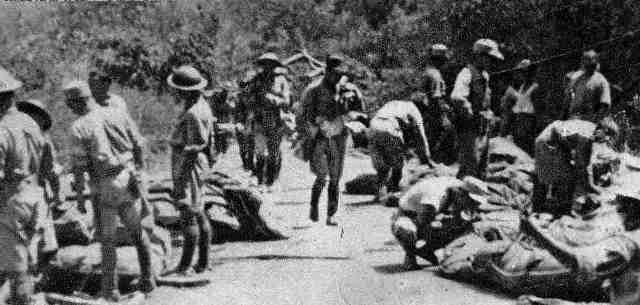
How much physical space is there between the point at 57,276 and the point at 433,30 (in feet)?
45.5

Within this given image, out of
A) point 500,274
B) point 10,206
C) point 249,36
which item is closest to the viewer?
point 10,206

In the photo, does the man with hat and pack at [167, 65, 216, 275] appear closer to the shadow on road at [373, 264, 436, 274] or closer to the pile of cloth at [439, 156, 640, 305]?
the shadow on road at [373, 264, 436, 274]

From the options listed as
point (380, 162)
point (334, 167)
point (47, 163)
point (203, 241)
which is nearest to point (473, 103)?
point (380, 162)

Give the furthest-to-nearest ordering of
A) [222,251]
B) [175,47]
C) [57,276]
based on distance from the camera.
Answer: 1. [175,47]
2. [222,251]
3. [57,276]

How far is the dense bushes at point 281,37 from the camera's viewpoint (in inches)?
626

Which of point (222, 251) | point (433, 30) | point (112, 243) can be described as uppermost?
point (433, 30)

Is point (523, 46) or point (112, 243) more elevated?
point (523, 46)

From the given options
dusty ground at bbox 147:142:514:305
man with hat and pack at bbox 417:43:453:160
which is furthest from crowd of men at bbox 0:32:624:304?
man with hat and pack at bbox 417:43:453:160

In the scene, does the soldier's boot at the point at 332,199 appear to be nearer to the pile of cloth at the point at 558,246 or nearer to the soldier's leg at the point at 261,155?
the pile of cloth at the point at 558,246

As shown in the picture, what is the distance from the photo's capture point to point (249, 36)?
2803 cm

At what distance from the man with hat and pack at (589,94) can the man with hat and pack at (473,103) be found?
1.22 metres

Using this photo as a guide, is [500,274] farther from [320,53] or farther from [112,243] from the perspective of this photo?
[320,53]

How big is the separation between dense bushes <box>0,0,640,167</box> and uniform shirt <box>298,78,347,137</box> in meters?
6.18

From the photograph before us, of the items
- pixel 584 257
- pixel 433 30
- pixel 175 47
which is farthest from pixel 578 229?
pixel 175 47
